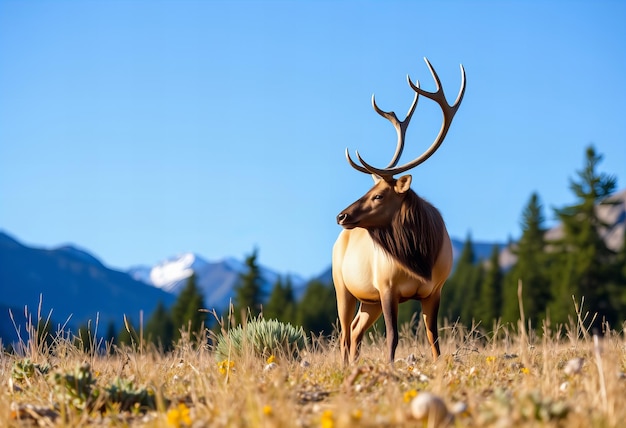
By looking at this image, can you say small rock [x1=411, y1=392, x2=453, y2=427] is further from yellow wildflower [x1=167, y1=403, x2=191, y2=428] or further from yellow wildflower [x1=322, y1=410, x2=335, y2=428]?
yellow wildflower [x1=167, y1=403, x2=191, y2=428]

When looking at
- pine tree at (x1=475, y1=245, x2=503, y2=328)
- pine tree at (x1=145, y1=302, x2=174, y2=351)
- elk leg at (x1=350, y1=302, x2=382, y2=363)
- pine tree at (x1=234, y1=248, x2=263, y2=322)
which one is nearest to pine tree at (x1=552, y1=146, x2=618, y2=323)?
pine tree at (x1=475, y1=245, x2=503, y2=328)

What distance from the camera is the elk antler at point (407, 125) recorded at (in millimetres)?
7387

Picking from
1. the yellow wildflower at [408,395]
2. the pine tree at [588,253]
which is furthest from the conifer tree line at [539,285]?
the yellow wildflower at [408,395]

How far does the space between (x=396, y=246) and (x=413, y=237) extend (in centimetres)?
19

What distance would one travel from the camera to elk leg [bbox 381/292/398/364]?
6.77m

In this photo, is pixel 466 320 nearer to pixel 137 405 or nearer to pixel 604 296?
pixel 604 296

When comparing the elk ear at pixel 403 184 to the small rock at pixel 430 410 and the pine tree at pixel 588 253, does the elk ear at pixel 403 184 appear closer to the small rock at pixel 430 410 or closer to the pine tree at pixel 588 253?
the small rock at pixel 430 410

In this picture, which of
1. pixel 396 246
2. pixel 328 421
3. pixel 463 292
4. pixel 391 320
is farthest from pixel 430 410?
pixel 463 292

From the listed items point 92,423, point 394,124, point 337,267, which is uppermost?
point 394,124

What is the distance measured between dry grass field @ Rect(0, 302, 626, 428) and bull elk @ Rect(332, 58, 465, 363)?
26.2 inches

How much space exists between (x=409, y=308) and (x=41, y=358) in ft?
192

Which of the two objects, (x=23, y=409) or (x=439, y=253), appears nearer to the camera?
(x=23, y=409)

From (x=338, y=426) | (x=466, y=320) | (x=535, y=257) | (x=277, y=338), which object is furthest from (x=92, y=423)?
(x=466, y=320)

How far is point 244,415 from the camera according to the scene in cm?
420
